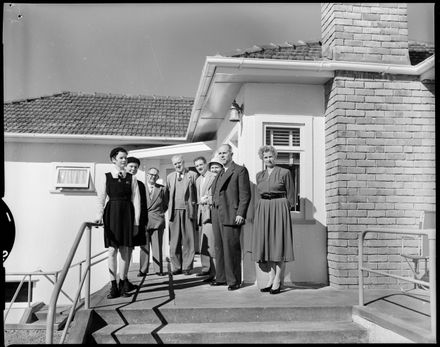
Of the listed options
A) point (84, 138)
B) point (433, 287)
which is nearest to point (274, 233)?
point (433, 287)

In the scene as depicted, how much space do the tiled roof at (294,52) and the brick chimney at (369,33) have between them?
35cm

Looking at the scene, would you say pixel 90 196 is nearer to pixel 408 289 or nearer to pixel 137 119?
pixel 137 119

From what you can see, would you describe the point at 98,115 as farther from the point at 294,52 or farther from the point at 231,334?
the point at 231,334

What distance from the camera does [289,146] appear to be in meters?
6.98

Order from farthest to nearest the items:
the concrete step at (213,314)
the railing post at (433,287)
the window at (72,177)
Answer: the window at (72,177) → the concrete step at (213,314) → the railing post at (433,287)

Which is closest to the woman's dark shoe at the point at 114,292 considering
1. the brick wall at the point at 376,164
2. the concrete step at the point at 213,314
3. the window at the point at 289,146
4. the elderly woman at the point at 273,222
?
the concrete step at the point at 213,314

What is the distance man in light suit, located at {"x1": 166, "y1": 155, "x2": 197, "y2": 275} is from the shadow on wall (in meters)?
1.24

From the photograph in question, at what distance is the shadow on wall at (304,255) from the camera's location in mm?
6719

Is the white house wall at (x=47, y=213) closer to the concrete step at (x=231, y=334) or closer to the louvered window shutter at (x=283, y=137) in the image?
the louvered window shutter at (x=283, y=137)

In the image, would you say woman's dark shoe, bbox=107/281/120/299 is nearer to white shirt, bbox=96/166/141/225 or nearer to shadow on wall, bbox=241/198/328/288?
white shirt, bbox=96/166/141/225

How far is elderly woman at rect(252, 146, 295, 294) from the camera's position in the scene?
588 cm

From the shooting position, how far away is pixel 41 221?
446 inches

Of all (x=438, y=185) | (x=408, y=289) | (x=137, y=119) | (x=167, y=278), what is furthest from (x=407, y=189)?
(x=137, y=119)

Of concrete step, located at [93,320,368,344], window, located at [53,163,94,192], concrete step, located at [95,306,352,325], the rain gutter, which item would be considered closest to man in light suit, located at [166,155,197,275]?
the rain gutter
